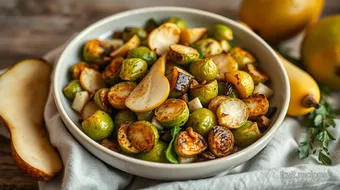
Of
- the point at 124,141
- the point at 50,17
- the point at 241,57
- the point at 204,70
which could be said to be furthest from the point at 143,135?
the point at 50,17

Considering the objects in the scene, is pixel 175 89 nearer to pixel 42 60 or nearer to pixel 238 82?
pixel 238 82

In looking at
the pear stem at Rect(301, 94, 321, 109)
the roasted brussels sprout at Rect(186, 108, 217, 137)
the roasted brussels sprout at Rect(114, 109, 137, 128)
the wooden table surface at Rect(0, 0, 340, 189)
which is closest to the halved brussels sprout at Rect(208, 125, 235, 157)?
the roasted brussels sprout at Rect(186, 108, 217, 137)

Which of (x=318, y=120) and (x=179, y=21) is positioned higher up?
(x=179, y=21)

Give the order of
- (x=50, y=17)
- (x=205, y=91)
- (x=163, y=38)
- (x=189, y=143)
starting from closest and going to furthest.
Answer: (x=189, y=143)
(x=205, y=91)
(x=163, y=38)
(x=50, y=17)

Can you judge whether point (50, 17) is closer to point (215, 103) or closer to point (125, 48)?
point (125, 48)

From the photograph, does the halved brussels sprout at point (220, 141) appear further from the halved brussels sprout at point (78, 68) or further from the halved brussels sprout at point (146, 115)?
the halved brussels sprout at point (78, 68)

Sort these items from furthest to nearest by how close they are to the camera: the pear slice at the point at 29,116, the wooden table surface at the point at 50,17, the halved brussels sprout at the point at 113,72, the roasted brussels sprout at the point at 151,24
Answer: the wooden table surface at the point at 50,17 < the roasted brussels sprout at the point at 151,24 < the halved brussels sprout at the point at 113,72 < the pear slice at the point at 29,116

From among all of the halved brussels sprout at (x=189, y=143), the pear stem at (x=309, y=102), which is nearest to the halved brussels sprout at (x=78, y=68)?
the halved brussels sprout at (x=189, y=143)
